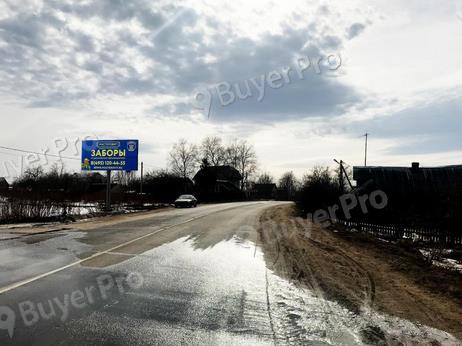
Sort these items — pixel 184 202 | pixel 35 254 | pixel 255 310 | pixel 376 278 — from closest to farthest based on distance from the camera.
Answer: pixel 255 310
pixel 376 278
pixel 35 254
pixel 184 202

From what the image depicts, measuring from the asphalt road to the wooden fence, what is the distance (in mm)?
7620

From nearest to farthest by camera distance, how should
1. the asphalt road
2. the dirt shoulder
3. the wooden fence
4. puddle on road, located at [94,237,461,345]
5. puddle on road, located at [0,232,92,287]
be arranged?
the asphalt road, puddle on road, located at [94,237,461,345], the dirt shoulder, puddle on road, located at [0,232,92,287], the wooden fence

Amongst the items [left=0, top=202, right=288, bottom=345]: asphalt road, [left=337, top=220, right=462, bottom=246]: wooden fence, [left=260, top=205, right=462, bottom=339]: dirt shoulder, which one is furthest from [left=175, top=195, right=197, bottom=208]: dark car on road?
[left=0, top=202, right=288, bottom=345]: asphalt road

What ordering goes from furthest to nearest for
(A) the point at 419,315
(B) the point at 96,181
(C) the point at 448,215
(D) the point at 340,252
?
(B) the point at 96,181 → (C) the point at 448,215 → (D) the point at 340,252 → (A) the point at 419,315

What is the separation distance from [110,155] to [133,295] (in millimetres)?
29797

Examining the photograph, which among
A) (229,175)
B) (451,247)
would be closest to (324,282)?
(451,247)

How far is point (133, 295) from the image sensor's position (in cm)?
721

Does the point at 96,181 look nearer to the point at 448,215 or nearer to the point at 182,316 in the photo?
the point at 448,215

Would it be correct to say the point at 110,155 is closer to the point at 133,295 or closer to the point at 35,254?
the point at 35,254

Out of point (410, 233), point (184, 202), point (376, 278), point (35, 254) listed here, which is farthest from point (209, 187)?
point (376, 278)

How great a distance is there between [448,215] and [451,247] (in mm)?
Result: 2809

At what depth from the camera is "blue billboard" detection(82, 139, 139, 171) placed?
117ft

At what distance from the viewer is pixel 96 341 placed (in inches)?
197

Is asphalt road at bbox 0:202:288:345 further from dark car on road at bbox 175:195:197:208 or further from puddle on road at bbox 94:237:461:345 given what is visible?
dark car on road at bbox 175:195:197:208
